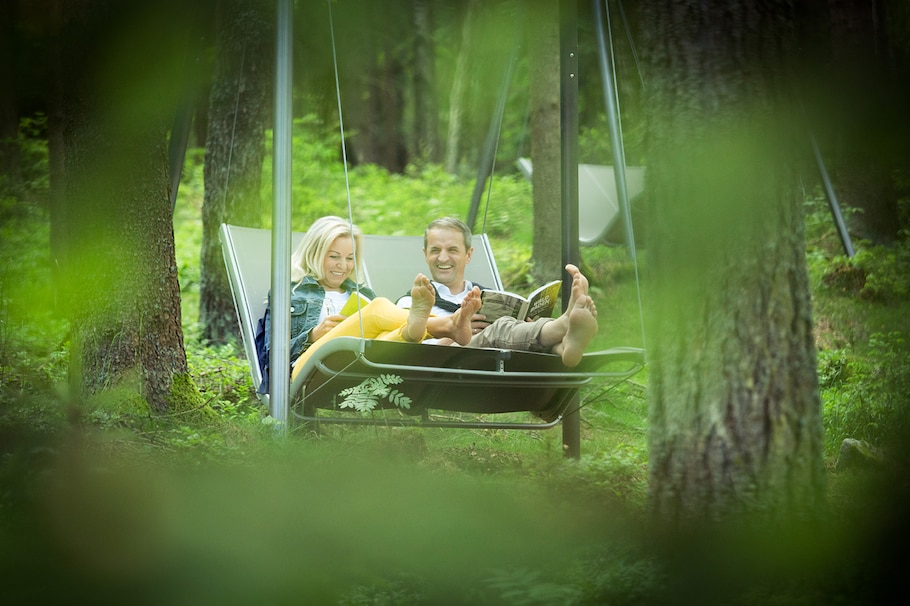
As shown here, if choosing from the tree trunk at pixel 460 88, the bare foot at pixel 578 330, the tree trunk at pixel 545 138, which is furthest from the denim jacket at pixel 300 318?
the tree trunk at pixel 460 88

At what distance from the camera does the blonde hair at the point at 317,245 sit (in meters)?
4.18

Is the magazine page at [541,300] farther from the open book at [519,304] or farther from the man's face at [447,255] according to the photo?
the man's face at [447,255]

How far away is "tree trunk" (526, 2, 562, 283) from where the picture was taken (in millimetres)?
7227

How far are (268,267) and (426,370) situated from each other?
134cm

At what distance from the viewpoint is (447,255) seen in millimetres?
4223

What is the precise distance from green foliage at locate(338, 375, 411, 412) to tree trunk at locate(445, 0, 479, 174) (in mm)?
8224

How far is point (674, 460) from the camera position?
2592mm

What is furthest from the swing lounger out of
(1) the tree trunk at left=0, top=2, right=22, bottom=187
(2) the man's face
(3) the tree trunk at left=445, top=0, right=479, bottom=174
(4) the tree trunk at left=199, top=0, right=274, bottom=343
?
(3) the tree trunk at left=445, top=0, right=479, bottom=174

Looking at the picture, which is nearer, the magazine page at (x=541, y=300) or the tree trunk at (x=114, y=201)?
the magazine page at (x=541, y=300)

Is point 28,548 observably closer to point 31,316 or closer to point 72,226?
point 72,226

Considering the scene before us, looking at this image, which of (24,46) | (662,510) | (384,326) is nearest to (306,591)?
(662,510)

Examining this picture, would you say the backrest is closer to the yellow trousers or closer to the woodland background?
the woodland background

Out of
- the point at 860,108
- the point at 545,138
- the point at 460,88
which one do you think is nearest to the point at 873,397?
the point at 860,108

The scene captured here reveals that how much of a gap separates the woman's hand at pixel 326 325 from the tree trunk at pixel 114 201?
81 centimetres
